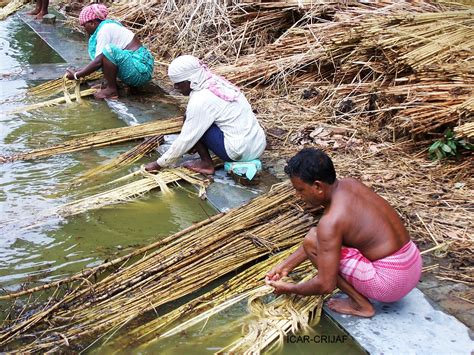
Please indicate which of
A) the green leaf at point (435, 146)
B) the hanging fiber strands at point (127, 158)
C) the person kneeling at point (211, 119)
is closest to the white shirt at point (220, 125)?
the person kneeling at point (211, 119)

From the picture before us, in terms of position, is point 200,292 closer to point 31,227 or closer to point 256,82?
point 31,227

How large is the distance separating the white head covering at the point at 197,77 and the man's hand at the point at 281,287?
175 centimetres

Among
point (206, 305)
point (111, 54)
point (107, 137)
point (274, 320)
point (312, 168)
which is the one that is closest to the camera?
point (312, 168)

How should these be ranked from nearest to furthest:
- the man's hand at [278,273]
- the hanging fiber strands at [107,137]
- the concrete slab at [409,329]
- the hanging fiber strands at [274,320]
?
the concrete slab at [409,329] → the hanging fiber strands at [274,320] → the man's hand at [278,273] → the hanging fiber strands at [107,137]

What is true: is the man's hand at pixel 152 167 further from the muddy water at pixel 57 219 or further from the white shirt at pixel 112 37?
the white shirt at pixel 112 37

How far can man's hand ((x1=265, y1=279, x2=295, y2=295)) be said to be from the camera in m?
2.92

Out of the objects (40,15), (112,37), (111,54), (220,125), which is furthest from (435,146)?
(40,15)

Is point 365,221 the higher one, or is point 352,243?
point 365,221

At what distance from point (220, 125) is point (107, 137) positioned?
1.19 m

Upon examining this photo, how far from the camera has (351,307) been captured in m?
2.93

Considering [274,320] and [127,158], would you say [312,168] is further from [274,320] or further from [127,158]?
[127,158]

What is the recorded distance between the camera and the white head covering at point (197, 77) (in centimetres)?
426

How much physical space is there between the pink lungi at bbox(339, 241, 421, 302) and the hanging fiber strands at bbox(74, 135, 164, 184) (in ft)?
7.71

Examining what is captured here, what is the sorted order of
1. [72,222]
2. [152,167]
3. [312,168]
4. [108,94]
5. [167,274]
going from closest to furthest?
[312,168] < [167,274] < [72,222] < [152,167] < [108,94]
